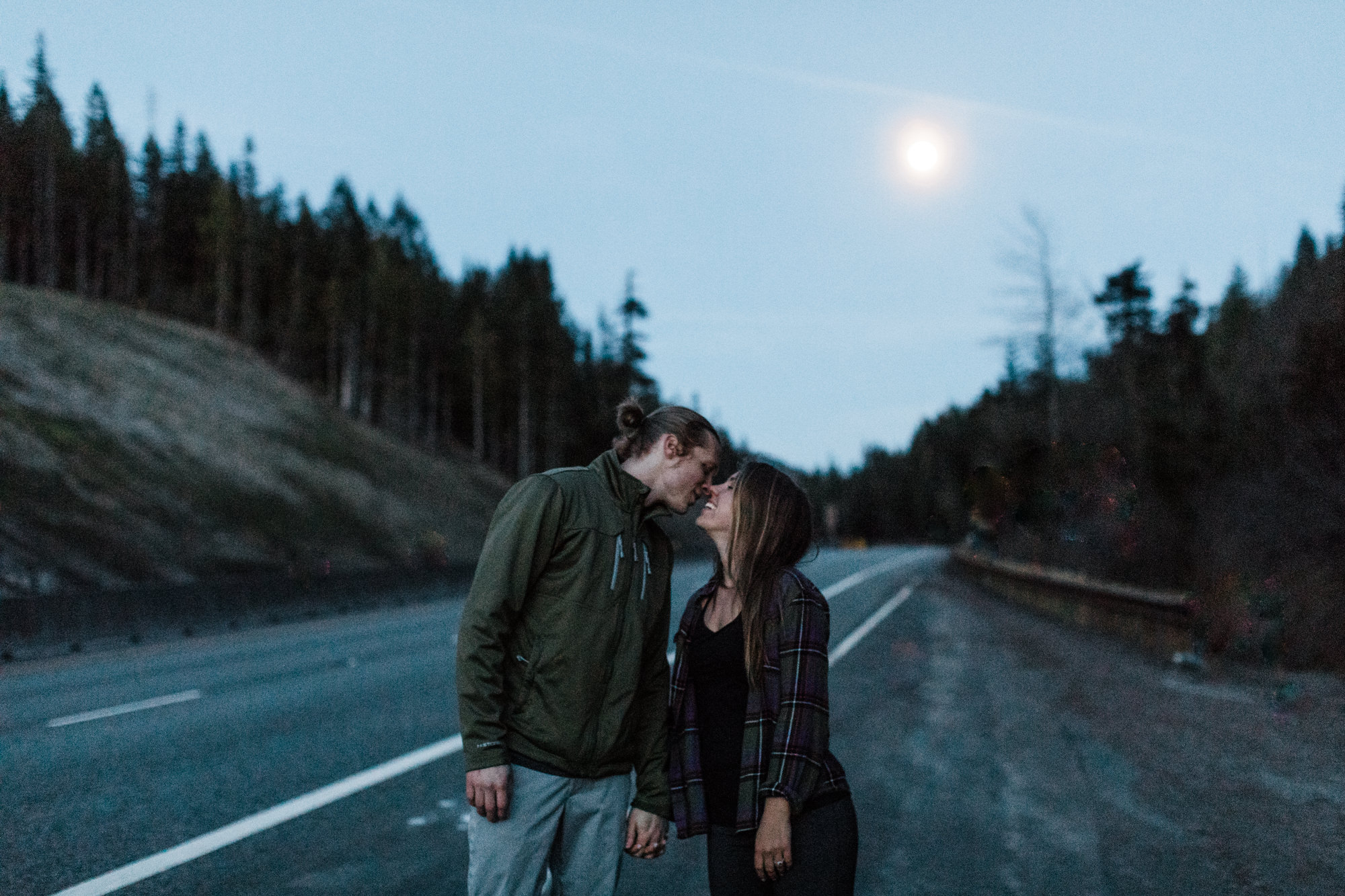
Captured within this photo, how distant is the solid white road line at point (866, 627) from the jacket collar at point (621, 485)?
7439 millimetres

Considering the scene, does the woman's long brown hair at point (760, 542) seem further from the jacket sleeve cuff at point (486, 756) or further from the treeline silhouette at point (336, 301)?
the treeline silhouette at point (336, 301)

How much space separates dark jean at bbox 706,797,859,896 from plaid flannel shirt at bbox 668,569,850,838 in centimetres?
6

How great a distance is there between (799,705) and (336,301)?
7551cm

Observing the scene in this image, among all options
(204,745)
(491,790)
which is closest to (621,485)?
(491,790)

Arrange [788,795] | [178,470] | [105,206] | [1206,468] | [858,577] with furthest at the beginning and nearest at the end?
[105,206] < [178,470] < [858,577] < [1206,468] < [788,795]

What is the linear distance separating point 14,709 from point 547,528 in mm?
9811

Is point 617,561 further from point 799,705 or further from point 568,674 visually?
point 799,705

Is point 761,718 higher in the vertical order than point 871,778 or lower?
higher

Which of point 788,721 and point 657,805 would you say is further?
point 657,805

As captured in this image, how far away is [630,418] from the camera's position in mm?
3217

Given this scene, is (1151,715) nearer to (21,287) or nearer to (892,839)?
(892,839)

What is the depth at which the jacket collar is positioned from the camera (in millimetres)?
3039

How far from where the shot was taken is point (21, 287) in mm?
55312

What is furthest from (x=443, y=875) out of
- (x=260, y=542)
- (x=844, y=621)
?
(x=260, y=542)
